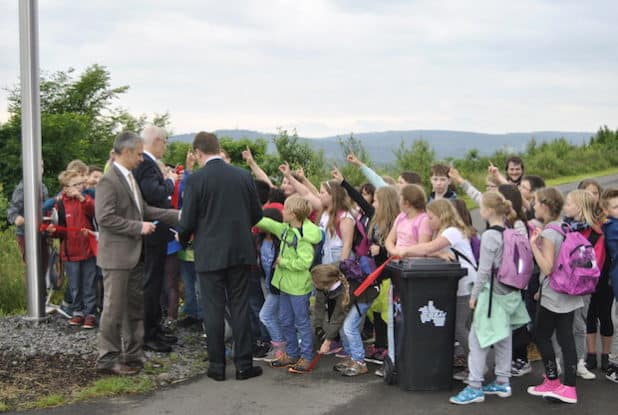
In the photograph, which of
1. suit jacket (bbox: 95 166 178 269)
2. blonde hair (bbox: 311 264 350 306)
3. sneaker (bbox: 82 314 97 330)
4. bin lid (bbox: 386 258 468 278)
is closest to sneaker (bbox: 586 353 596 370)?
bin lid (bbox: 386 258 468 278)

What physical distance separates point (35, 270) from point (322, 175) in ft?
44.5

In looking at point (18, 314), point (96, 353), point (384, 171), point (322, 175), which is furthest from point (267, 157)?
point (96, 353)

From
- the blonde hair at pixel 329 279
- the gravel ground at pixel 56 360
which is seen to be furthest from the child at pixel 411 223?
the gravel ground at pixel 56 360

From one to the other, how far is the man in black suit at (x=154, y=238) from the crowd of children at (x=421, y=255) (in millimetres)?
755

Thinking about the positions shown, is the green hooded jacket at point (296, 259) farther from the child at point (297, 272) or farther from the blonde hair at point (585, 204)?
the blonde hair at point (585, 204)

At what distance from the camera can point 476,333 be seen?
20.6ft

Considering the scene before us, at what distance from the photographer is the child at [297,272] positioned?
7.11 meters

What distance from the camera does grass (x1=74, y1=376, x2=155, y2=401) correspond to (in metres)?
6.35

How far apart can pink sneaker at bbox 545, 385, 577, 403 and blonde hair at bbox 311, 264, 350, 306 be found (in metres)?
1.93

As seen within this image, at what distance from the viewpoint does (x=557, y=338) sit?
20.8 ft

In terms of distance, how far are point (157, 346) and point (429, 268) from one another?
296 centimetres

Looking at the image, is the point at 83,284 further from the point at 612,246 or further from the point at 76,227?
the point at 612,246

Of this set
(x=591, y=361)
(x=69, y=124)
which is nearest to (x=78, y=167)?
(x=591, y=361)

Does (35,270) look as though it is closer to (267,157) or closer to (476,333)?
(476,333)
